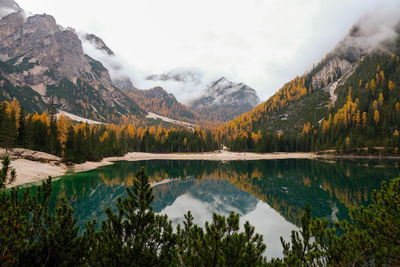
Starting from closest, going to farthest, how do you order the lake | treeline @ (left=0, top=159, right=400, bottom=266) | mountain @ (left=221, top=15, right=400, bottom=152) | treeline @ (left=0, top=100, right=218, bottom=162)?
treeline @ (left=0, top=159, right=400, bottom=266) < the lake < treeline @ (left=0, top=100, right=218, bottom=162) < mountain @ (left=221, top=15, right=400, bottom=152)

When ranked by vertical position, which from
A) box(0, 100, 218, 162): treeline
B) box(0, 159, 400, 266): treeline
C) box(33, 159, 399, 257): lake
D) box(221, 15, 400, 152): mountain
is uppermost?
box(221, 15, 400, 152): mountain

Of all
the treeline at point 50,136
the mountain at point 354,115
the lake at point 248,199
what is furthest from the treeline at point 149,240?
the mountain at point 354,115

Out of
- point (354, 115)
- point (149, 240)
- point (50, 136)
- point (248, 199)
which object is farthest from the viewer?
point (354, 115)

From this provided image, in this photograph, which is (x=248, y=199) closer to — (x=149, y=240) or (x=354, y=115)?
(x=149, y=240)

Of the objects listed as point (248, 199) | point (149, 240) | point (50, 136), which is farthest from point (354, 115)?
point (149, 240)

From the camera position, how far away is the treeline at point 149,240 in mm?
5772

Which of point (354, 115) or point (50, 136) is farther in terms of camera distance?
point (354, 115)

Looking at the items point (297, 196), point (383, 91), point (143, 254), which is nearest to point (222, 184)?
point (297, 196)

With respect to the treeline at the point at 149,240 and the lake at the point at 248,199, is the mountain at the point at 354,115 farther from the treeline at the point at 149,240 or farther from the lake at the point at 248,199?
the treeline at the point at 149,240

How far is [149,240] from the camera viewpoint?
22.5 ft

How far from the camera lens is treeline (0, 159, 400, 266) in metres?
5.77

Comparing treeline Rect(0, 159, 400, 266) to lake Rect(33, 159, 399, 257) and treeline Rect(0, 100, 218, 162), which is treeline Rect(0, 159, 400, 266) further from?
A: treeline Rect(0, 100, 218, 162)

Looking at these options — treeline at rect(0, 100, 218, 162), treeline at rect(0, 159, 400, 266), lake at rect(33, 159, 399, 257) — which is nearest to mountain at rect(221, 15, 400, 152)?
lake at rect(33, 159, 399, 257)

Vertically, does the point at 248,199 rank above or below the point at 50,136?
below
